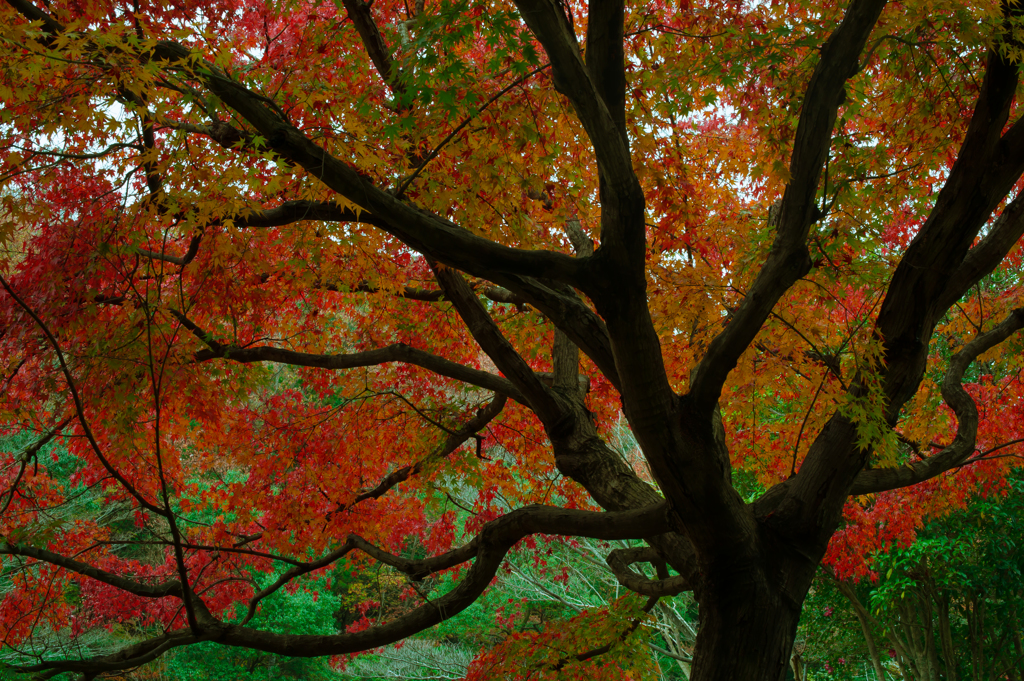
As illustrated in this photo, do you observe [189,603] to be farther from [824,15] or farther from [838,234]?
[824,15]

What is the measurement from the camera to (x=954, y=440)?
4.09m

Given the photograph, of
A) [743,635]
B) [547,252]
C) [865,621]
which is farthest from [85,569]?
[865,621]

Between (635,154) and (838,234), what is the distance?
4.49 ft

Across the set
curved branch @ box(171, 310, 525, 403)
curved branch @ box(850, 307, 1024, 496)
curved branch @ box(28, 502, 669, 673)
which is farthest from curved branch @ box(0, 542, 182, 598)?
curved branch @ box(850, 307, 1024, 496)

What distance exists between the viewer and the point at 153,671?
991 centimetres

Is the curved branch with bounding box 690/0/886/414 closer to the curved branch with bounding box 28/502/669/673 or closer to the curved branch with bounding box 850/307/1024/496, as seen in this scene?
the curved branch with bounding box 28/502/669/673

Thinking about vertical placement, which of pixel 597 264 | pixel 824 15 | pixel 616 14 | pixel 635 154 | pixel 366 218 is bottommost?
pixel 597 264

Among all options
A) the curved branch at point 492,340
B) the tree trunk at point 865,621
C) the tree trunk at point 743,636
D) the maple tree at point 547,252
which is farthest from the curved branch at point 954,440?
the tree trunk at point 865,621

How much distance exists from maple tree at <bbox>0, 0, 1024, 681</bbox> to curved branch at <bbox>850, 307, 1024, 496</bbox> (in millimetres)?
22

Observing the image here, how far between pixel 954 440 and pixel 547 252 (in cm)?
320

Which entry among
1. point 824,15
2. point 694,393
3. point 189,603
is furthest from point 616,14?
point 189,603

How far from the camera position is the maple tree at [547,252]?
2.63 metres

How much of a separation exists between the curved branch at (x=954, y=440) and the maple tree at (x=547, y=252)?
0.02m

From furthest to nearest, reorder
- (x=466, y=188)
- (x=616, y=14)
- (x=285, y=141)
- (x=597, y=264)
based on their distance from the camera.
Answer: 1. (x=466, y=188)
2. (x=597, y=264)
3. (x=616, y=14)
4. (x=285, y=141)
